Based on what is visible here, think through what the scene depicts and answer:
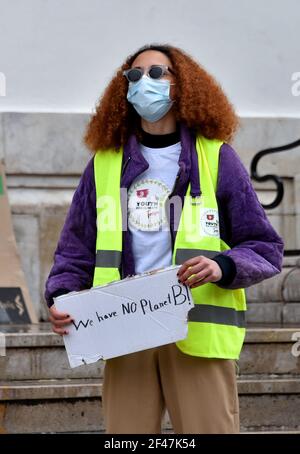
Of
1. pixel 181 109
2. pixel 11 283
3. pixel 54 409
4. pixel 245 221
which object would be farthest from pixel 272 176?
pixel 245 221

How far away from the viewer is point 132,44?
750 centimetres

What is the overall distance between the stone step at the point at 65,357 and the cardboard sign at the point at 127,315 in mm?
2057

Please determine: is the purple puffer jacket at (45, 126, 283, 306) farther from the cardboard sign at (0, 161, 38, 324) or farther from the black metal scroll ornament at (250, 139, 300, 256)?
the black metal scroll ornament at (250, 139, 300, 256)

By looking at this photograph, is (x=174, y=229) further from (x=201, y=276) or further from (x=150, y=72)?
(x=150, y=72)

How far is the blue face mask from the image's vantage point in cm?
358

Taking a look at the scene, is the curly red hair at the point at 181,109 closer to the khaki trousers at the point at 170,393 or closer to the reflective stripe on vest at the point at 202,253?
the reflective stripe on vest at the point at 202,253

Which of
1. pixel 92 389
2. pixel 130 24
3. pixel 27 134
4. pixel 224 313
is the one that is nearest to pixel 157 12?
pixel 130 24

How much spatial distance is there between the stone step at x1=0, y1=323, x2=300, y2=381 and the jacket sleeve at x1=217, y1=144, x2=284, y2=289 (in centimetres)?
212

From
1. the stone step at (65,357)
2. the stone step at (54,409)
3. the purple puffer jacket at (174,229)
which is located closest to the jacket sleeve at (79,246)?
the purple puffer jacket at (174,229)

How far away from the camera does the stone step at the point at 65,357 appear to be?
18.1 ft

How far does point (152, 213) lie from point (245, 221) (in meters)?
0.29

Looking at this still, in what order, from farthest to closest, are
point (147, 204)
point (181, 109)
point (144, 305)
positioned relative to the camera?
point (181, 109) < point (147, 204) < point (144, 305)

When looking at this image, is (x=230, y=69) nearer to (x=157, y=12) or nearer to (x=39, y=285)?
(x=157, y=12)

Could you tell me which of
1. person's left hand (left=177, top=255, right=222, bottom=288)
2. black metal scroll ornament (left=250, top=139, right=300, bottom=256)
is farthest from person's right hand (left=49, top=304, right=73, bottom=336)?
black metal scroll ornament (left=250, top=139, right=300, bottom=256)
